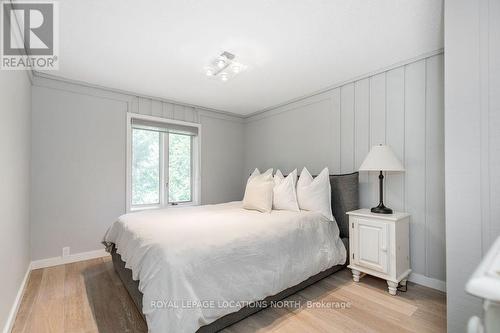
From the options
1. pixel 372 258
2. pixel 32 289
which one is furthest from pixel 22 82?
pixel 372 258

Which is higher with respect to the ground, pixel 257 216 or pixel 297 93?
pixel 297 93

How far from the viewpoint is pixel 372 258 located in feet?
7.64

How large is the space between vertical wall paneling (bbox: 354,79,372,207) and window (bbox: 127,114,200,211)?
8.46ft

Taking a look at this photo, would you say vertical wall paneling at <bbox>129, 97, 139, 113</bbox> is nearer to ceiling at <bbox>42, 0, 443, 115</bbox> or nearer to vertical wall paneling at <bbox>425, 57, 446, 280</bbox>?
ceiling at <bbox>42, 0, 443, 115</bbox>

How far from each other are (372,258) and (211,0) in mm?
2669

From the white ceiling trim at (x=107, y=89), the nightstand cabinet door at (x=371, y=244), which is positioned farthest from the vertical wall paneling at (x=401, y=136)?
the white ceiling trim at (x=107, y=89)

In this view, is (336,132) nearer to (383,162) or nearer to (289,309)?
(383,162)

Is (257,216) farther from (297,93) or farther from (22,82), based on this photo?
(22,82)

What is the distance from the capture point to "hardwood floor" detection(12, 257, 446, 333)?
1.74m

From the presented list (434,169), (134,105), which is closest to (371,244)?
(434,169)

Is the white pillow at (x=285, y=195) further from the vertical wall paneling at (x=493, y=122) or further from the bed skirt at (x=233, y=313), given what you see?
the vertical wall paneling at (x=493, y=122)

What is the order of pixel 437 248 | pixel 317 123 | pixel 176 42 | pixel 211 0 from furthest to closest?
pixel 317 123 → pixel 437 248 → pixel 176 42 → pixel 211 0

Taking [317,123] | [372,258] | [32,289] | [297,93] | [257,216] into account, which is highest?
[297,93]

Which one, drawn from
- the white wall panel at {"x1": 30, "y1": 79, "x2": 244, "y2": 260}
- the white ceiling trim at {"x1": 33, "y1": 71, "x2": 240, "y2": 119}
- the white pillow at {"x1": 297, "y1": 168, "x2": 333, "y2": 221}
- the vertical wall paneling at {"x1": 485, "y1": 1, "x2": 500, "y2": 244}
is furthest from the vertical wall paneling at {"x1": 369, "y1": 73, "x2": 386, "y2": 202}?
the white wall panel at {"x1": 30, "y1": 79, "x2": 244, "y2": 260}
